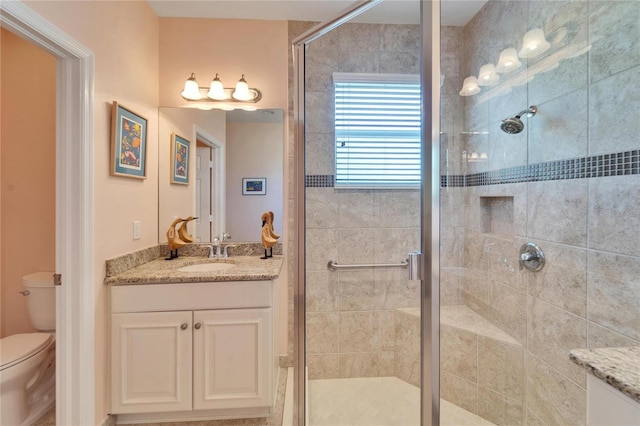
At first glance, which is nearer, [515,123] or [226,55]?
[515,123]

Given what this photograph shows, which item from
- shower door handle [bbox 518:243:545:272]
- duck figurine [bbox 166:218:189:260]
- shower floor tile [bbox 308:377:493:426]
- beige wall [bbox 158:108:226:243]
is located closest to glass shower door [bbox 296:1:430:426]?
shower floor tile [bbox 308:377:493:426]

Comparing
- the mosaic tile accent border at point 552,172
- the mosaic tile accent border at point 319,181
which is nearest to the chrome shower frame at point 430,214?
the mosaic tile accent border at point 552,172

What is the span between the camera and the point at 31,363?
4.98 ft

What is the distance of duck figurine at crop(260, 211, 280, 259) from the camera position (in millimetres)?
2072

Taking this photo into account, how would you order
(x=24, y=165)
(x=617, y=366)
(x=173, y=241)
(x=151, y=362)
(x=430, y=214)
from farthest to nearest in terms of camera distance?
(x=173, y=241) < (x=24, y=165) < (x=151, y=362) < (x=430, y=214) < (x=617, y=366)

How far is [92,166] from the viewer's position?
1433 mm

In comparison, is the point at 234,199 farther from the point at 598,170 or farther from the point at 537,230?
the point at 598,170

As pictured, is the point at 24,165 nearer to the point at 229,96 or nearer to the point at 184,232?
the point at 184,232

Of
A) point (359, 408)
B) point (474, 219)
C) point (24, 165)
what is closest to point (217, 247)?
point (24, 165)

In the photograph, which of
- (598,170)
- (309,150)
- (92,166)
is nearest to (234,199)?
(309,150)

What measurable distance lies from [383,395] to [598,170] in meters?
1.55

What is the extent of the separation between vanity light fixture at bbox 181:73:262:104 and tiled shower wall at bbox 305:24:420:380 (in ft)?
1.79

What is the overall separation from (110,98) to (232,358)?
1.62 meters

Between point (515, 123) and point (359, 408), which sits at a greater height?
point (515, 123)
